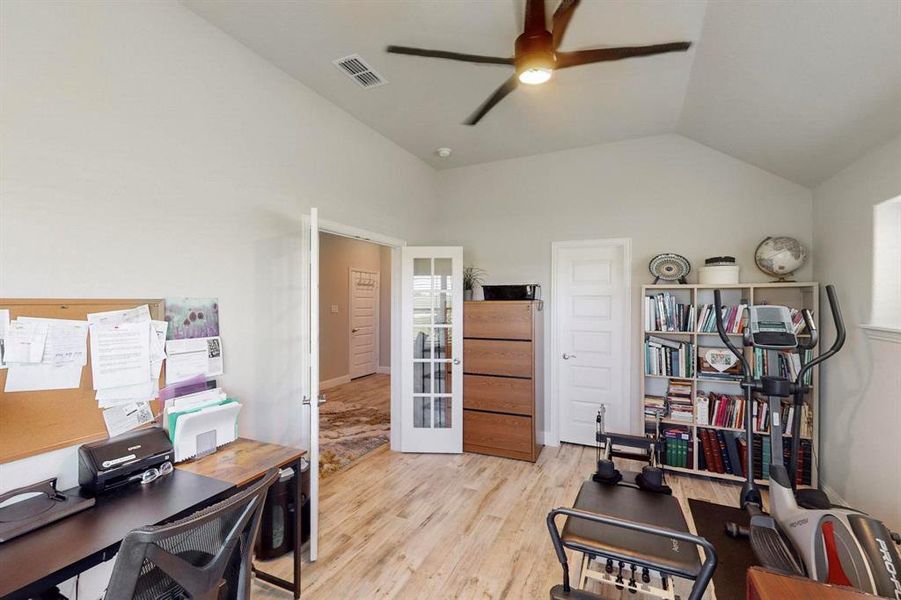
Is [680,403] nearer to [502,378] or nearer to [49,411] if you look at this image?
[502,378]

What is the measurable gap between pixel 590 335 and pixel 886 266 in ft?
6.83

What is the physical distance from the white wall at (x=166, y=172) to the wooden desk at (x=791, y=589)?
244 centimetres

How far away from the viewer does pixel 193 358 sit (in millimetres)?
2119

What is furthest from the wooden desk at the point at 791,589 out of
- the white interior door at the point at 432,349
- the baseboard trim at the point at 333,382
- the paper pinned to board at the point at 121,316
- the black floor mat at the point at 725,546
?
the baseboard trim at the point at 333,382

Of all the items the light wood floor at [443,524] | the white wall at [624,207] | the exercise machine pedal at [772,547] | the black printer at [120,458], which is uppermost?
the white wall at [624,207]

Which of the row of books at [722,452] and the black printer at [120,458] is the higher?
the black printer at [120,458]

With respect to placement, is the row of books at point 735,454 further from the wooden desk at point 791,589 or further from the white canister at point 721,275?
the wooden desk at point 791,589

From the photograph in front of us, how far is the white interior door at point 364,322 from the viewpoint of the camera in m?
7.16

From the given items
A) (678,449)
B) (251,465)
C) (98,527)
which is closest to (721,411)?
(678,449)

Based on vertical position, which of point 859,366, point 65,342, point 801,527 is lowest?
point 801,527

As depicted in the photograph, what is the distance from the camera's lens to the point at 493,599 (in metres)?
1.99

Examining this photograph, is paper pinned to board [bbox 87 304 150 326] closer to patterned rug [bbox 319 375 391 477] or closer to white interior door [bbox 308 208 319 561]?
white interior door [bbox 308 208 319 561]

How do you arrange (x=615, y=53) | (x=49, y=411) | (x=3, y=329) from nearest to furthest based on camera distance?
(x=3, y=329)
(x=49, y=411)
(x=615, y=53)

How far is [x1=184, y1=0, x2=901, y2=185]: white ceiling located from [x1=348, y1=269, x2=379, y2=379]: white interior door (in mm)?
4115
